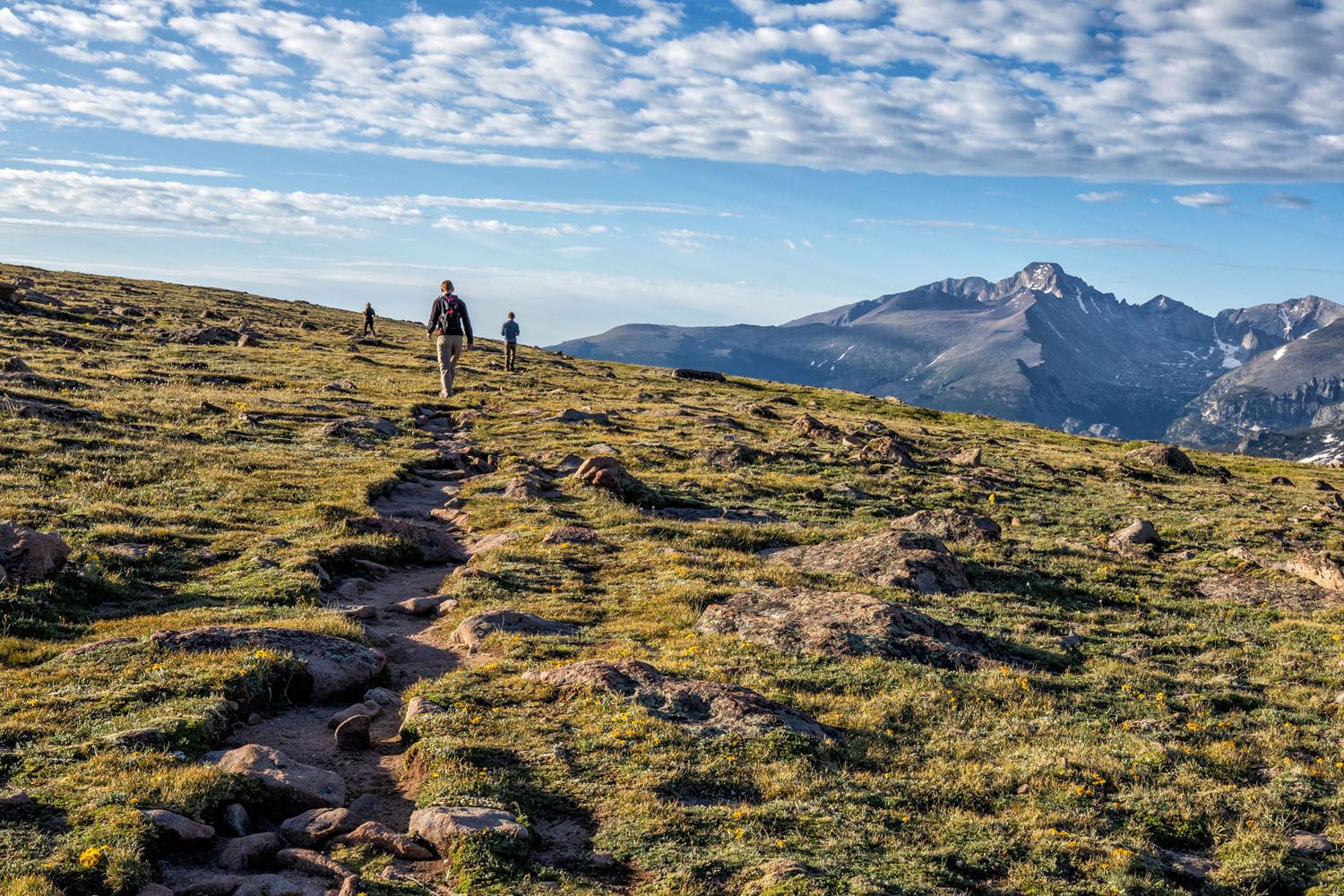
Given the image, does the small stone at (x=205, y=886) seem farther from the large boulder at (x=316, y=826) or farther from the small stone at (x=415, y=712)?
the small stone at (x=415, y=712)

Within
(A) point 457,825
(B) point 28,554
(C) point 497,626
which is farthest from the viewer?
(C) point 497,626

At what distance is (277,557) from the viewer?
802 inches

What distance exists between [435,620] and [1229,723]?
15.6 m

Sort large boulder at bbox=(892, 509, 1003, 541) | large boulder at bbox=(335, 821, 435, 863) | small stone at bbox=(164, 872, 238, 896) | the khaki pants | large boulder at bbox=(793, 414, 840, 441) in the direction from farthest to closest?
large boulder at bbox=(793, 414, 840, 441) < the khaki pants < large boulder at bbox=(892, 509, 1003, 541) < large boulder at bbox=(335, 821, 435, 863) < small stone at bbox=(164, 872, 238, 896)

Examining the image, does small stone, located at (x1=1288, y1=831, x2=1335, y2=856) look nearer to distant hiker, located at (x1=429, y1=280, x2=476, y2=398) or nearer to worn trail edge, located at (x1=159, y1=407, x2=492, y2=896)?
worn trail edge, located at (x1=159, y1=407, x2=492, y2=896)

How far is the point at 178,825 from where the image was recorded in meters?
9.49

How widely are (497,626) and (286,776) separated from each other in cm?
632

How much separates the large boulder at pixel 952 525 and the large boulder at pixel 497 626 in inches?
575

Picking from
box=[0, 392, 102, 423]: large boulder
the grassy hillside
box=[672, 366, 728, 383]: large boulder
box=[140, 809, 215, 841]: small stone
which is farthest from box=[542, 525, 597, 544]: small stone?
box=[672, 366, 728, 383]: large boulder

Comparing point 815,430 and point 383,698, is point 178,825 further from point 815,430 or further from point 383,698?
point 815,430

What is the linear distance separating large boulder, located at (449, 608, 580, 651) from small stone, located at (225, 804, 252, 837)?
6.30 metres

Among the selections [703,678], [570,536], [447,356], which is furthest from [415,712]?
[447,356]

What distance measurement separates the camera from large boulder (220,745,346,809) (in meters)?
10.7

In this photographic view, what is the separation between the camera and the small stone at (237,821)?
394 inches
